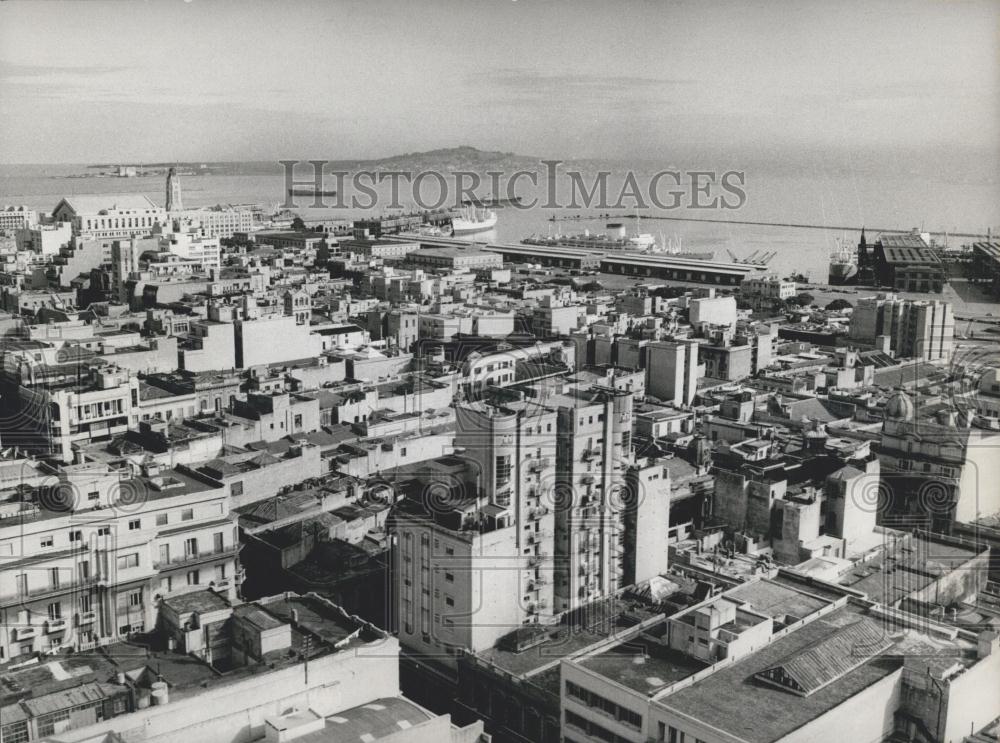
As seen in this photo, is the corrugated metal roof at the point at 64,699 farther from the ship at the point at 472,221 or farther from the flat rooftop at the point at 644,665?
the ship at the point at 472,221

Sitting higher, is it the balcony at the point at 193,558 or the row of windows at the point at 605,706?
the balcony at the point at 193,558

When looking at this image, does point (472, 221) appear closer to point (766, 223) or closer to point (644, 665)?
point (766, 223)

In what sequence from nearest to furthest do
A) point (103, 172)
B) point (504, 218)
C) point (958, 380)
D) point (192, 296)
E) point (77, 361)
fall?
point (77, 361), point (958, 380), point (192, 296), point (504, 218), point (103, 172)

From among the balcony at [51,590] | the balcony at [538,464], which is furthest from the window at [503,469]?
the balcony at [51,590]

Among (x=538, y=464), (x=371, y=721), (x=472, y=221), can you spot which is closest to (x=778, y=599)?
(x=538, y=464)

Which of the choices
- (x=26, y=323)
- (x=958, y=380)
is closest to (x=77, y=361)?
(x=26, y=323)

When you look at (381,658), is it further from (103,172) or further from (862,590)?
(103,172)

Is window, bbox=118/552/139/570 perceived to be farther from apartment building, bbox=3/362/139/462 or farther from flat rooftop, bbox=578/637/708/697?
apartment building, bbox=3/362/139/462
